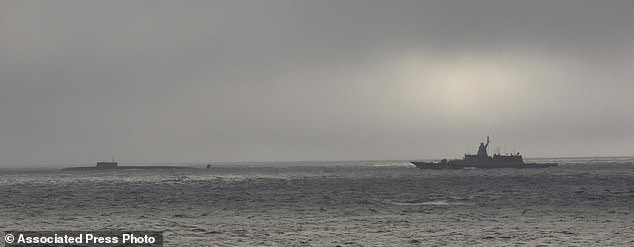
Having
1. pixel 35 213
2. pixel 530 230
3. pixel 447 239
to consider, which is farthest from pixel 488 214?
pixel 35 213

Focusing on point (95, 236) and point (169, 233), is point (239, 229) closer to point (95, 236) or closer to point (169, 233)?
point (169, 233)

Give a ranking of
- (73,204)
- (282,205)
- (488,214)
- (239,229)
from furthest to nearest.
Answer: (73,204) < (282,205) < (488,214) < (239,229)

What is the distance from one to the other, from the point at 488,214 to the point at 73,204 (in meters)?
48.8

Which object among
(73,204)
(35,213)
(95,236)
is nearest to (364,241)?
(95,236)

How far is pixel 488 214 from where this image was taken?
2335 inches

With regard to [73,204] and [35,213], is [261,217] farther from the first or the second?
[73,204]

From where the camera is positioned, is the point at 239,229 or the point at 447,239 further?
the point at 239,229

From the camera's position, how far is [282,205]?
244ft

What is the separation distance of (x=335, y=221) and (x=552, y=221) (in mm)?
16709

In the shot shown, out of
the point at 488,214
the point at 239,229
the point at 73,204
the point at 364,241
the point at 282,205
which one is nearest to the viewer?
the point at 364,241

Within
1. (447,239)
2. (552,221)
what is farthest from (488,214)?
(447,239)

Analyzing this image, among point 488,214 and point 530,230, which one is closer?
point 530,230

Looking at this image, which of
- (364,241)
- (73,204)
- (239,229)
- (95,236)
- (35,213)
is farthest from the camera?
(73,204)

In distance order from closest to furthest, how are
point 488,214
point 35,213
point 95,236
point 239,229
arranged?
point 95,236
point 239,229
point 488,214
point 35,213
